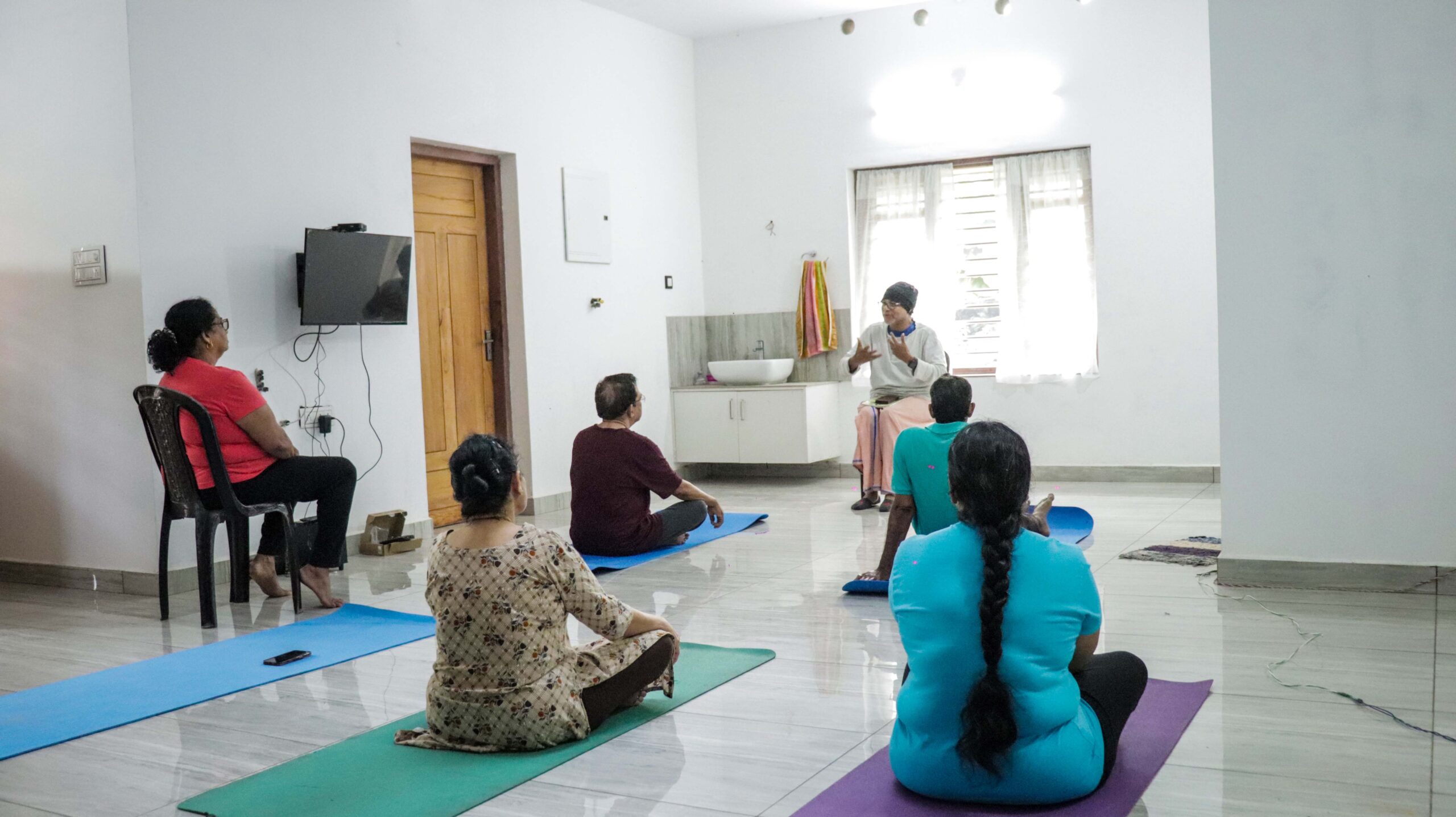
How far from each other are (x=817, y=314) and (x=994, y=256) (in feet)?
4.29

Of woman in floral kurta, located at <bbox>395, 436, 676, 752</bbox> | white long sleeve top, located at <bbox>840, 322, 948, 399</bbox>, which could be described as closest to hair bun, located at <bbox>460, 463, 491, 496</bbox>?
woman in floral kurta, located at <bbox>395, 436, 676, 752</bbox>

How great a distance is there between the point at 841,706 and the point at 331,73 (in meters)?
4.42

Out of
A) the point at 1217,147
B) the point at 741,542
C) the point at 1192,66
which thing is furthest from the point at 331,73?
the point at 1192,66

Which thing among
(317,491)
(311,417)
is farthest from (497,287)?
(317,491)

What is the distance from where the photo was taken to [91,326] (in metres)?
5.29

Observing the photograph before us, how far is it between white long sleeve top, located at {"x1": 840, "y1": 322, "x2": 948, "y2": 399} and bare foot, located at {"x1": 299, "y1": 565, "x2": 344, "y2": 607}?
3477 mm

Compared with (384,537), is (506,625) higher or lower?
higher

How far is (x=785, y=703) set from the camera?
10.6ft

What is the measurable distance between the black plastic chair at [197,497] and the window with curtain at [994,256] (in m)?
4.89

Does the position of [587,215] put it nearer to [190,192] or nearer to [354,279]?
[354,279]

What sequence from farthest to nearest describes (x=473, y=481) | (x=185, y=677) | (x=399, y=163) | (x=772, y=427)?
(x=772, y=427) < (x=399, y=163) < (x=185, y=677) < (x=473, y=481)

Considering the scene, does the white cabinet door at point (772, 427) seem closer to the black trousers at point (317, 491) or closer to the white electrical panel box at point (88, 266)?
the black trousers at point (317, 491)

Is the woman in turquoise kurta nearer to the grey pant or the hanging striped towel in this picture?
the grey pant

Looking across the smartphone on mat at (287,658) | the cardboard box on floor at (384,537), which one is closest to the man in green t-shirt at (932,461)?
the smartphone on mat at (287,658)
